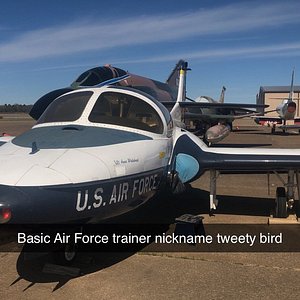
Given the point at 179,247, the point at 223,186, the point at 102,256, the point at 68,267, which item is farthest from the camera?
the point at 223,186

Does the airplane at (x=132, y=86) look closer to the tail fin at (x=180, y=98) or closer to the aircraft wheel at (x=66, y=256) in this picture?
the tail fin at (x=180, y=98)

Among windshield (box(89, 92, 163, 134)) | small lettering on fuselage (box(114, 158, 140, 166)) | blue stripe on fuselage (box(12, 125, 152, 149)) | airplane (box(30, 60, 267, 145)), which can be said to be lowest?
small lettering on fuselage (box(114, 158, 140, 166))

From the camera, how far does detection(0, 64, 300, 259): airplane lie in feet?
12.0

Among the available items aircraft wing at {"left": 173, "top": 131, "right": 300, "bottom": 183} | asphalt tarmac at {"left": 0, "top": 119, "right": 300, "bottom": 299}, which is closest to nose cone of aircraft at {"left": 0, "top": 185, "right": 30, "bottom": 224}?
asphalt tarmac at {"left": 0, "top": 119, "right": 300, "bottom": 299}

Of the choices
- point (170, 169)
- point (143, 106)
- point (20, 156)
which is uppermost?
point (143, 106)

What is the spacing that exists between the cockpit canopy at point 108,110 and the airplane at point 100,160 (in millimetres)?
13

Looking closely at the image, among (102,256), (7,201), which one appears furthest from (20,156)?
(102,256)

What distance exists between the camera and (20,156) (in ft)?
13.5

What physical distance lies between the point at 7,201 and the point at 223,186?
7.69 metres

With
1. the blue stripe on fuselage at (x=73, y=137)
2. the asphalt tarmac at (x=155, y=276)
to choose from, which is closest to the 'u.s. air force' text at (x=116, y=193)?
the blue stripe on fuselage at (x=73, y=137)

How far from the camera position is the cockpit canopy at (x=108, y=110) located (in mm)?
5172

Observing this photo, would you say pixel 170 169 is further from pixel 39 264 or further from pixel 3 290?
pixel 3 290

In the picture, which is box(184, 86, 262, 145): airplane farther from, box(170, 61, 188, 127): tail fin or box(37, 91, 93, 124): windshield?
box(37, 91, 93, 124): windshield

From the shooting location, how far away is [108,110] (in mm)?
5336
